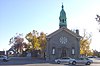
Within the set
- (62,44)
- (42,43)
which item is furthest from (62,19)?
(42,43)

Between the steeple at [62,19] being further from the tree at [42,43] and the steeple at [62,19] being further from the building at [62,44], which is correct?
Result: the tree at [42,43]

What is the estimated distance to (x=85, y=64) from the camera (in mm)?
49625

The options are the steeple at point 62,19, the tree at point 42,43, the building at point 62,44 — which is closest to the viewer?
the building at point 62,44

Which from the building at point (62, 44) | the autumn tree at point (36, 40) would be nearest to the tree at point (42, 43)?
the autumn tree at point (36, 40)

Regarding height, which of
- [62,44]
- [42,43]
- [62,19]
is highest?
[62,19]

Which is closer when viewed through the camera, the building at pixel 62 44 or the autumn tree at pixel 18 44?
the building at pixel 62 44

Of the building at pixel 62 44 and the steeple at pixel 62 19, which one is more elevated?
the steeple at pixel 62 19

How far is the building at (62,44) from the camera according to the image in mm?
64688

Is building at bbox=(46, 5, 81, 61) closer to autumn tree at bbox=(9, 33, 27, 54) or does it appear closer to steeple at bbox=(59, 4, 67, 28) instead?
steeple at bbox=(59, 4, 67, 28)

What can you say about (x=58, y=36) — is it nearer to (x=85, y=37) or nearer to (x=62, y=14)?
(x=62, y=14)

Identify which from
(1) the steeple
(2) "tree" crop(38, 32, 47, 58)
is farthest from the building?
(2) "tree" crop(38, 32, 47, 58)

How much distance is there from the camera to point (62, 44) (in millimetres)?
64875

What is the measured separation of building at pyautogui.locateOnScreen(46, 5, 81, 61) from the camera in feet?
212

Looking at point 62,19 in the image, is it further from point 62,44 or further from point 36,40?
point 36,40
